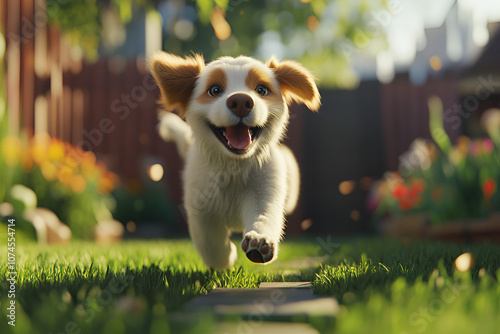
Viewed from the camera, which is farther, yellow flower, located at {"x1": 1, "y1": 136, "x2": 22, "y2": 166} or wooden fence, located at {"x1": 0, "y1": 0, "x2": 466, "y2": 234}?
wooden fence, located at {"x1": 0, "y1": 0, "x2": 466, "y2": 234}

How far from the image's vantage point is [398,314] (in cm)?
126

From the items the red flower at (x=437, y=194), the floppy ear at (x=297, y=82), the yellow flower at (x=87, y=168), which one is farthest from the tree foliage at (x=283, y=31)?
the floppy ear at (x=297, y=82)

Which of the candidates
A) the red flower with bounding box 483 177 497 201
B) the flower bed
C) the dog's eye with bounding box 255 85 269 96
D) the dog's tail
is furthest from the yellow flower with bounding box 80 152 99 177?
the red flower with bounding box 483 177 497 201

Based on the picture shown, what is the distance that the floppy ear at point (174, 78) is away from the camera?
222cm

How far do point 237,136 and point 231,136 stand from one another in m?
0.03

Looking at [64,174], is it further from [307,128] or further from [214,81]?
[307,128]

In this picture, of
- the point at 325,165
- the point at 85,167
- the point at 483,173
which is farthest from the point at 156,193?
the point at 483,173

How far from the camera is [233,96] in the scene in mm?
1922

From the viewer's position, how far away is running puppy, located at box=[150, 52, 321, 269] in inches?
79.9

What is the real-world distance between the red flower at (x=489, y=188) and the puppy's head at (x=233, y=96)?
2263 mm

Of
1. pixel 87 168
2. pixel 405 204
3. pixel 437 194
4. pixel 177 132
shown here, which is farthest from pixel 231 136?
pixel 87 168

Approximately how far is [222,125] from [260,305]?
83 cm

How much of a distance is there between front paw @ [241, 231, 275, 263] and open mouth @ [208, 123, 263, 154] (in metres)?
0.45

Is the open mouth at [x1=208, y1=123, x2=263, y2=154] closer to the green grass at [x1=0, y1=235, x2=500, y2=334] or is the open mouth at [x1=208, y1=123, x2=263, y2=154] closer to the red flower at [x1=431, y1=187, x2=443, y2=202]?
the green grass at [x1=0, y1=235, x2=500, y2=334]
